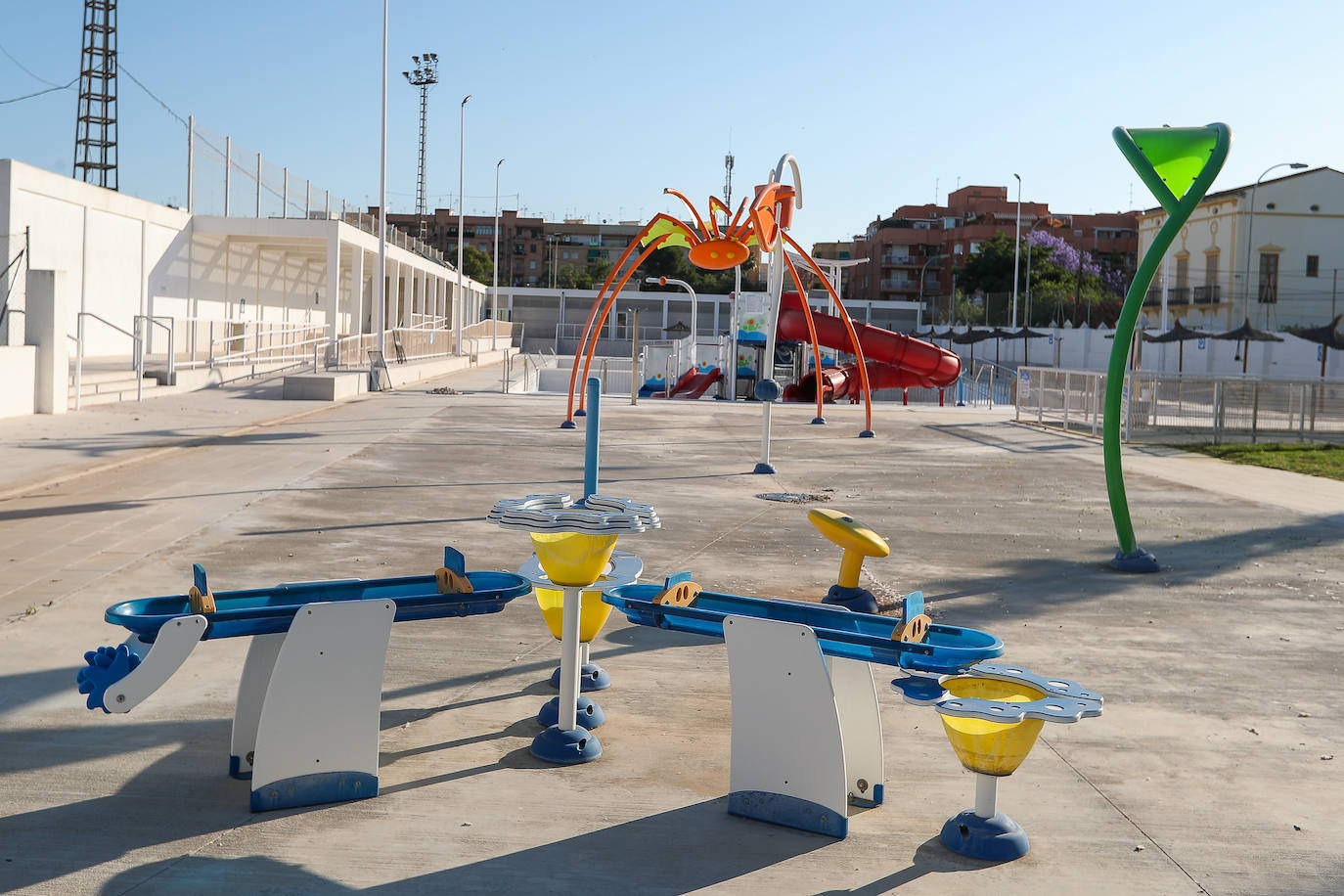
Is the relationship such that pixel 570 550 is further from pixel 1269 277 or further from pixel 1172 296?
pixel 1172 296

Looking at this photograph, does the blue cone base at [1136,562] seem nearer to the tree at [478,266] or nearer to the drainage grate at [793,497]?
the drainage grate at [793,497]

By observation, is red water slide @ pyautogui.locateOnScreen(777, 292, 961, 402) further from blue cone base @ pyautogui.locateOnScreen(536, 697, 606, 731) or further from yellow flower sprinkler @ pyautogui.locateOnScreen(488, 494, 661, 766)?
yellow flower sprinkler @ pyautogui.locateOnScreen(488, 494, 661, 766)

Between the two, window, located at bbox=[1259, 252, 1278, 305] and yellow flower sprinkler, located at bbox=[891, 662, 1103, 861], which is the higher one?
window, located at bbox=[1259, 252, 1278, 305]

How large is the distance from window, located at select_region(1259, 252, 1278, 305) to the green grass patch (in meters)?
43.5

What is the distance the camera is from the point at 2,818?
13.0 feet

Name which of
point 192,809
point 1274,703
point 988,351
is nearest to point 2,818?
point 192,809

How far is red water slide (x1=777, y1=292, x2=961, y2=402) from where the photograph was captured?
3709 cm

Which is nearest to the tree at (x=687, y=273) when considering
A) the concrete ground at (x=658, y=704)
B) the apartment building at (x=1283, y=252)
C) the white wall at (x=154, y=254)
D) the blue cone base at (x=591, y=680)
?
the apartment building at (x=1283, y=252)

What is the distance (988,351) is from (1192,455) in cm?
4877

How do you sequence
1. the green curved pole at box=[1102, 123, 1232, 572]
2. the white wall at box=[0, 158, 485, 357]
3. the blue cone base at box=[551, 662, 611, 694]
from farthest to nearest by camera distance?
the white wall at box=[0, 158, 485, 357] → the green curved pole at box=[1102, 123, 1232, 572] → the blue cone base at box=[551, 662, 611, 694]

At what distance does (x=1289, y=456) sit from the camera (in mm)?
20359

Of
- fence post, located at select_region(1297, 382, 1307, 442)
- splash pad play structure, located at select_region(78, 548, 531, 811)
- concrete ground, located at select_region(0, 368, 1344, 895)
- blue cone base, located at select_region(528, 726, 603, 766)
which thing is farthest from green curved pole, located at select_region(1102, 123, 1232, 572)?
fence post, located at select_region(1297, 382, 1307, 442)

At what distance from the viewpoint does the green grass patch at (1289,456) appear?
18.1 meters

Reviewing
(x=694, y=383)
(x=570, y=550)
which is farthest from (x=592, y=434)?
(x=694, y=383)
